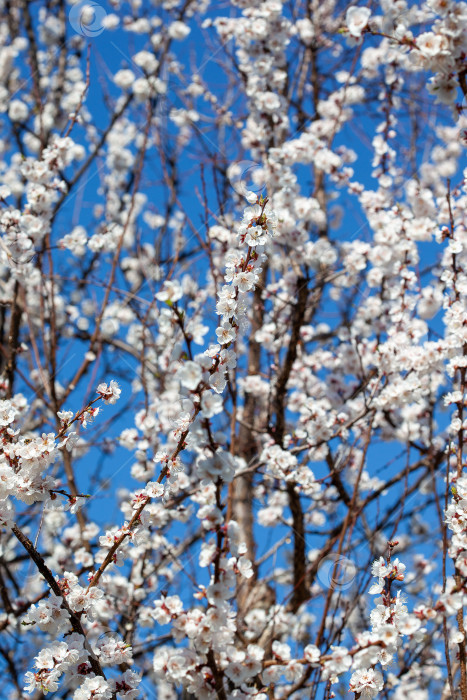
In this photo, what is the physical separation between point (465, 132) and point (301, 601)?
108 inches

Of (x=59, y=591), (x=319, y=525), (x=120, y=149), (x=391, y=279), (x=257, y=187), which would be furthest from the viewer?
(x=120, y=149)

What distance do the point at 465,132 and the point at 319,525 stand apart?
145 inches

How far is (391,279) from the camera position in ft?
13.4

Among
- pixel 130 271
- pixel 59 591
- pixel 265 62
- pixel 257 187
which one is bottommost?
pixel 59 591

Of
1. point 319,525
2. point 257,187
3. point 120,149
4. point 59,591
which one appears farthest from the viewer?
point 120,149

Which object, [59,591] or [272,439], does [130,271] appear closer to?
[272,439]

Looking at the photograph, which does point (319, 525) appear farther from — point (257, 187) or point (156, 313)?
point (257, 187)

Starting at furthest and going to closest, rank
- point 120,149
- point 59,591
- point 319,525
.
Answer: point 120,149 < point 319,525 < point 59,591

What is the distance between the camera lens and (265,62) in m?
4.11

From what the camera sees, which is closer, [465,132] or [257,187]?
[465,132]

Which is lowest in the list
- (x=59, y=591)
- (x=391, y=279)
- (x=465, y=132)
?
(x=59, y=591)

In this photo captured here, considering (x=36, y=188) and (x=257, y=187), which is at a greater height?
(x=257, y=187)

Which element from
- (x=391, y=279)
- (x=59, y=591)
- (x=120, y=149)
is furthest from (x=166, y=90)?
(x=59, y=591)

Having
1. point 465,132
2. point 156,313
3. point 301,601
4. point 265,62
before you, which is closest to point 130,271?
point 156,313
